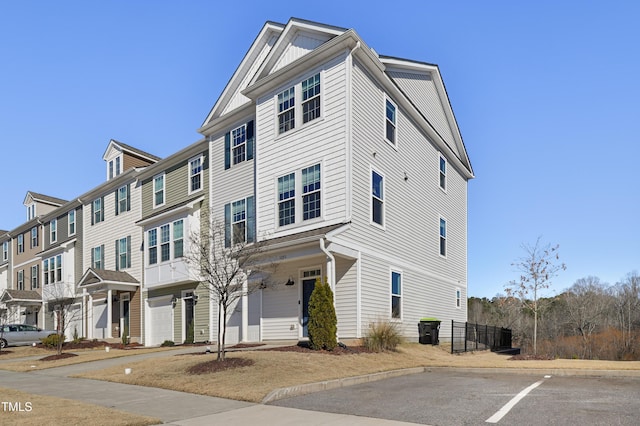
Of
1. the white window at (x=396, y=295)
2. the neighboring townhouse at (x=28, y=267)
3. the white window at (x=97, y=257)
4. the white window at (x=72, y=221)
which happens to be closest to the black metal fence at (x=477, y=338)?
the white window at (x=396, y=295)

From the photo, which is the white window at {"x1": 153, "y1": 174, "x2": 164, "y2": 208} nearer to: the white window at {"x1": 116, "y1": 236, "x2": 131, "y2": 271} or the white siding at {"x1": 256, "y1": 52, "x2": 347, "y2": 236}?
the white window at {"x1": 116, "y1": 236, "x2": 131, "y2": 271}

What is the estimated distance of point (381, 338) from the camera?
1653 cm

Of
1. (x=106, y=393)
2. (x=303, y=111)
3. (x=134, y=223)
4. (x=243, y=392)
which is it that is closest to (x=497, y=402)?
(x=243, y=392)

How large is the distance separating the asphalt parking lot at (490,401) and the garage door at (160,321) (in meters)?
16.6

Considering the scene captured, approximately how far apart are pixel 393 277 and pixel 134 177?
56.9 feet

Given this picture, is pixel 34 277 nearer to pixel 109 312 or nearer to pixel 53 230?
pixel 53 230

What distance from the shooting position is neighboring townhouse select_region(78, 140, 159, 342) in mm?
29047

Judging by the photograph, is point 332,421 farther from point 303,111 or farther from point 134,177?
point 134,177

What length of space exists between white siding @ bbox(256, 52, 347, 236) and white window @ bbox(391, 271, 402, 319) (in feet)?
14.2

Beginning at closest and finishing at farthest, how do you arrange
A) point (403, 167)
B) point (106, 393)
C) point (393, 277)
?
point (106, 393)
point (393, 277)
point (403, 167)

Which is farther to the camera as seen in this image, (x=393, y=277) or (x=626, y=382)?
(x=393, y=277)

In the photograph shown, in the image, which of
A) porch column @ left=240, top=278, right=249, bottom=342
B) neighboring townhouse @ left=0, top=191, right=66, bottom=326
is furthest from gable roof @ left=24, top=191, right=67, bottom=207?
porch column @ left=240, top=278, right=249, bottom=342

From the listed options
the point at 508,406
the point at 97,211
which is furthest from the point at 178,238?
the point at 508,406

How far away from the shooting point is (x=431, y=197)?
24812 millimetres
